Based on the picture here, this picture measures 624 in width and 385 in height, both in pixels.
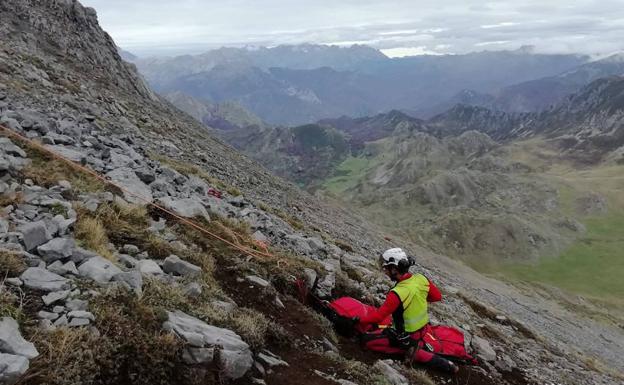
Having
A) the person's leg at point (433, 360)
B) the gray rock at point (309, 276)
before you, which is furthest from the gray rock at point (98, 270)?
the person's leg at point (433, 360)

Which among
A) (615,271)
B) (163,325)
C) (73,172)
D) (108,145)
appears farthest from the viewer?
(615,271)

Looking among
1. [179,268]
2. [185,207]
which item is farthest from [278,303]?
[185,207]

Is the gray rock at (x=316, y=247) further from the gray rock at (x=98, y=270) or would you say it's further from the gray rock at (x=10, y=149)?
the gray rock at (x=98, y=270)

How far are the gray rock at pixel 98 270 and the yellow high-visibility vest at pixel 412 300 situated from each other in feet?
19.1

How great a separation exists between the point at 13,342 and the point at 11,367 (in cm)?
50

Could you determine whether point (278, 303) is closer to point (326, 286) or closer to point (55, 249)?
point (326, 286)

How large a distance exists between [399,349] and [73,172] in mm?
9780

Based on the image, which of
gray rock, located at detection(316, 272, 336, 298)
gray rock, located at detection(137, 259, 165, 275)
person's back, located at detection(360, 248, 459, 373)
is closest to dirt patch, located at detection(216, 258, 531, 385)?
person's back, located at detection(360, 248, 459, 373)

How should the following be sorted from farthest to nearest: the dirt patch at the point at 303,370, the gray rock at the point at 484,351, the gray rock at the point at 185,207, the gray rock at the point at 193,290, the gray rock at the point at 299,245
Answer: the gray rock at the point at 299,245 < the gray rock at the point at 484,351 < the gray rock at the point at 185,207 < the gray rock at the point at 193,290 < the dirt patch at the point at 303,370

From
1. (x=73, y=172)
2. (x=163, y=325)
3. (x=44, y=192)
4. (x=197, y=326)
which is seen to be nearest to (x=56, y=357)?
(x=163, y=325)

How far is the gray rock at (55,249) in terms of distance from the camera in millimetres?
8398

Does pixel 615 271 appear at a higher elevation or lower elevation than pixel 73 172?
lower

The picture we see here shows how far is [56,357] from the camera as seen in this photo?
6289 millimetres

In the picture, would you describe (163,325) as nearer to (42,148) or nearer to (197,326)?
(197,326)
